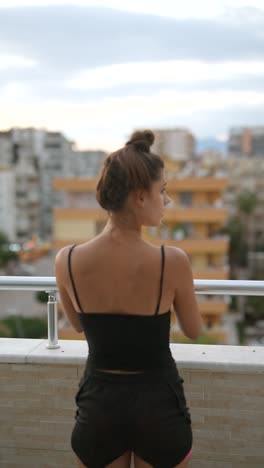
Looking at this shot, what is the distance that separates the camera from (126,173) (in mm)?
1380

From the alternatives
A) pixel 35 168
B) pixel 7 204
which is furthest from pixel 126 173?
pixel 35 168

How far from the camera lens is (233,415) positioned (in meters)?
2.44

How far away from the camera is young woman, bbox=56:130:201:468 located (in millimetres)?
1404

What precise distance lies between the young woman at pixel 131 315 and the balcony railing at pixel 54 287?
88cm

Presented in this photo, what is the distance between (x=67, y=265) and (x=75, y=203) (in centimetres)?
2947

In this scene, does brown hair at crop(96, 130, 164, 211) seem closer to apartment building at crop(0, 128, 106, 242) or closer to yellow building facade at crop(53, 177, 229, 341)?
yellow building facade at crop(53, 177, 229, 341)

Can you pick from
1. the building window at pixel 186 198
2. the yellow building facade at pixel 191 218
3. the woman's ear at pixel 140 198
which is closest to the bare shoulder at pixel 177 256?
the woman's ear at pixel 140 198

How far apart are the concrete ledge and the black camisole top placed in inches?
38.1

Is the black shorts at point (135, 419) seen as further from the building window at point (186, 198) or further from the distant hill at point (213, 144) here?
the distant hill at point (213, 144)

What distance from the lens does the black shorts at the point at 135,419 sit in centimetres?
145

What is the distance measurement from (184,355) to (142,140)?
128cm

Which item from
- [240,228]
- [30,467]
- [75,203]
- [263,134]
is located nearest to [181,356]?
[30,467]

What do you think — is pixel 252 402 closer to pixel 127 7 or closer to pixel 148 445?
pixel 148 445

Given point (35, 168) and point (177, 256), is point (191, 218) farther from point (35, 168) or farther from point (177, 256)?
point (35, 168)
